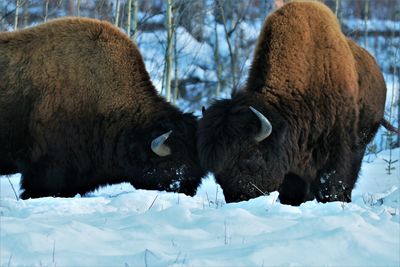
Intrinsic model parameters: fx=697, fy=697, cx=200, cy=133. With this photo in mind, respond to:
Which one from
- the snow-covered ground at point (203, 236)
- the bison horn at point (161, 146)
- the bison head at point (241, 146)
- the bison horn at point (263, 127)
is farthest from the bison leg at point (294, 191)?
the snow-covered ground at point (203, 236)

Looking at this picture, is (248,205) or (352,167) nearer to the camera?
(248,205)

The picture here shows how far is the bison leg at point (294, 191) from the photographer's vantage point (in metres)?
7.89

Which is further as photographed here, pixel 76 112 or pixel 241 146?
pixel 76 112

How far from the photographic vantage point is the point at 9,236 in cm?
401

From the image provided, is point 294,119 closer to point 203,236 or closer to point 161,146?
point 161,146

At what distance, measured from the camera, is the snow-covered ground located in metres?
3.74

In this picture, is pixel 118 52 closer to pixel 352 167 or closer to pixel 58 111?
pixel 58 111

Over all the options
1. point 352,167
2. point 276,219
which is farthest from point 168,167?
point 276,219

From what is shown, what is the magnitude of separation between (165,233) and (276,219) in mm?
801

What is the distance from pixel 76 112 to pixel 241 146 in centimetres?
240

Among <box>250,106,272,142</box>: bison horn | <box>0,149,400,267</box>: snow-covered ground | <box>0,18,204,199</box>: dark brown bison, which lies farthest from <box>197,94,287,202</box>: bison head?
<box>0,149,400,267</box>: snow-covered ground

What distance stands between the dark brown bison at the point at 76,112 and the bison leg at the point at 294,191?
1.29 m

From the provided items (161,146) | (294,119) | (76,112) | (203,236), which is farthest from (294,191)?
(203,236)

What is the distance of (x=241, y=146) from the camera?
22.0 ft
